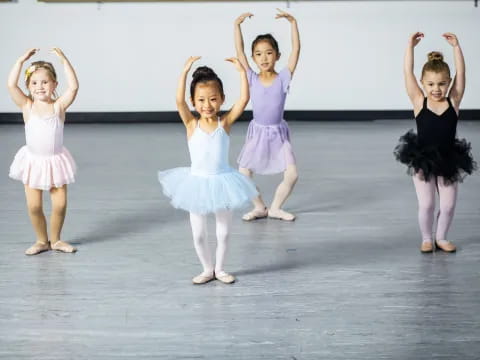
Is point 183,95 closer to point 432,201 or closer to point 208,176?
point 208,176

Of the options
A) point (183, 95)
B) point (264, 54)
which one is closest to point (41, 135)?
point (183, 95)

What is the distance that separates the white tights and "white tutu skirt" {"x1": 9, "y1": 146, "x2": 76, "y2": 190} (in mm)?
805

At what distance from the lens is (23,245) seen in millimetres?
4211

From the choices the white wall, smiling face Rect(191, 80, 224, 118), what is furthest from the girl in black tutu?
the white wall

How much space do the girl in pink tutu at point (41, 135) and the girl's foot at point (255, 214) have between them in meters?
1.04

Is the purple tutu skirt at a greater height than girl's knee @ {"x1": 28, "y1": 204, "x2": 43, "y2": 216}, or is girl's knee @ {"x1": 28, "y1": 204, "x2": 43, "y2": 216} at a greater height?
the purple tutu skirt

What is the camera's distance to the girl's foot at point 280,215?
4.69 metres

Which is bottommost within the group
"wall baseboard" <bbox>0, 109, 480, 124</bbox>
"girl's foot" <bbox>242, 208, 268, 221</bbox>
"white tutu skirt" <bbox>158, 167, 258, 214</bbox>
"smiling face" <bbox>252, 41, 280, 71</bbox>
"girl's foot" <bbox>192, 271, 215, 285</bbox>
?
"wall baseboard" <bbox>0, 109, 480, 124</bbox>

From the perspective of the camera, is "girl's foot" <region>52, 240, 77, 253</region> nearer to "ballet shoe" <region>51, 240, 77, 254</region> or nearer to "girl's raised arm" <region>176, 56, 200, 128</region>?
"ballet shoe" <region>51, 240, 77, 254</region>

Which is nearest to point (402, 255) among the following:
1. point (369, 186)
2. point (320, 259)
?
point (320, 259)

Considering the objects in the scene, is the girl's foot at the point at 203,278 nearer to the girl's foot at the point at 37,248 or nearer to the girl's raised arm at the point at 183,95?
the girl's raised arm at the point at 183,95

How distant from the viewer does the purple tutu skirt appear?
184 inches

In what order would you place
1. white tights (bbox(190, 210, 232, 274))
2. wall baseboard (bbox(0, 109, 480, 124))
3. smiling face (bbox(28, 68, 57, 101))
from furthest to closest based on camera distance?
wall baseboard (bbox(0, 109, 480, 124))
smiling face (bbox(28, 68, 57, 101))
white tights (bbox(190, 210, 232, 274))

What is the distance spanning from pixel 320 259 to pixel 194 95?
1011mm
